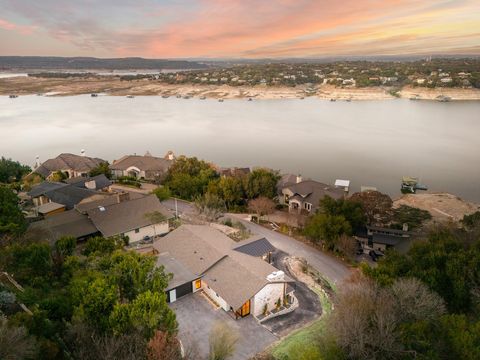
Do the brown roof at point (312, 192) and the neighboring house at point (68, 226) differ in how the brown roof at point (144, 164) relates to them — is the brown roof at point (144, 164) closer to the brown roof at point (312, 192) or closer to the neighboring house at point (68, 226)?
the brown roof at point (312, 192)

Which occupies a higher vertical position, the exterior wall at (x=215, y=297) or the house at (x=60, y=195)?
the house at (x=60, y=195)

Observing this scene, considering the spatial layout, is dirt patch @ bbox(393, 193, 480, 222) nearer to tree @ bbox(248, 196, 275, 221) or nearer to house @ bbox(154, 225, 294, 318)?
tree @ bbox(248, 196, 275, 221)

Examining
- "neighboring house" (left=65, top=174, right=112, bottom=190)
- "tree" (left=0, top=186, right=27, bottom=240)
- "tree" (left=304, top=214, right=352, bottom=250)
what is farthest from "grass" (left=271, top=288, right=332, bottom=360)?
"neighboring house" (left=65, top=174, right=112, bottom=190)

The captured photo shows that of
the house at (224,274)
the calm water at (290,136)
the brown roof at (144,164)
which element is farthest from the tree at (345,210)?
the brown roof at (144,164)

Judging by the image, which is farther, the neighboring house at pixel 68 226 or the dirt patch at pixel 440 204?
the dirt patch at pixel 440 204

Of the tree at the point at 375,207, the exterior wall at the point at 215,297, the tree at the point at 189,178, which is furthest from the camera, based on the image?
the tree at the point at 189,178

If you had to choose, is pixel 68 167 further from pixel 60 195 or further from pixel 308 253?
pixel 308 253
